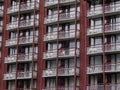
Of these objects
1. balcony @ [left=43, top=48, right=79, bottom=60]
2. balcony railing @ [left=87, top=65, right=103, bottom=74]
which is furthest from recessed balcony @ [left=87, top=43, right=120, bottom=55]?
balcony @ [left=43, top=48, right=79, bottom=60]

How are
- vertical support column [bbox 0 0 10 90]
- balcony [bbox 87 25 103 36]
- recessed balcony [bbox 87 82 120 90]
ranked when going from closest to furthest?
recessed balcony [bbox 87 82 120 90] < balcony [bbox 87 25 103 36] < vertical support column [bbox 0 0 10 90]

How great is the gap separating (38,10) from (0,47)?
8.86 metres

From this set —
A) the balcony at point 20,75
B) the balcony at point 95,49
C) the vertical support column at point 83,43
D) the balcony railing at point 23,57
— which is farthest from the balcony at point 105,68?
the balcony railing at point 23,57

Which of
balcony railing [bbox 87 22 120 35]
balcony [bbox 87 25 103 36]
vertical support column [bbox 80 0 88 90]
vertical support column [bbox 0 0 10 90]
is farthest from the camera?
vertical support column [bbox 0 0 10 90]

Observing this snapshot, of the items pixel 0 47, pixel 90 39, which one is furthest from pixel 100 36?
pixel 0 47

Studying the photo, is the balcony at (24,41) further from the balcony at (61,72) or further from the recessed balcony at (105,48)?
the recessed balcony at (105,48)

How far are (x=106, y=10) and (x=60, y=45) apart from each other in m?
8.60

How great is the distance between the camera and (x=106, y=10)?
50.8m

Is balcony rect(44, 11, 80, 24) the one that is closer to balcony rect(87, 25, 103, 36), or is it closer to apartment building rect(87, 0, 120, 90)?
apartment building rect(87, 0, 120, 90)

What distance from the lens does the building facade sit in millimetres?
49906

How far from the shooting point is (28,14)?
59.8 metres

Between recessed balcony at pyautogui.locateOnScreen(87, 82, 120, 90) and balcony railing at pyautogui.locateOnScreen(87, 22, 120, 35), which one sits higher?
balcony railing at pyautogui.locateOnScreen(87, 22, 120, 35)

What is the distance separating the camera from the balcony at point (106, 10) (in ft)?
165

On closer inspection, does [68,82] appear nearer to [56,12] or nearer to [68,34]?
[68,34]
